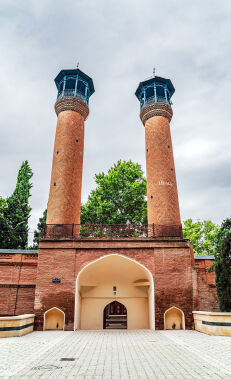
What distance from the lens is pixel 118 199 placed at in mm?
24078

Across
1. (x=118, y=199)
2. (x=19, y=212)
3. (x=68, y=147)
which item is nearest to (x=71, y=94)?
(x=68, y=147)

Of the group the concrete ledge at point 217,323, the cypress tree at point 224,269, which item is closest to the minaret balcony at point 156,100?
the cypress tree at point 224,269

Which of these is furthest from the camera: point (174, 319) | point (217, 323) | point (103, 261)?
point (103, 261)

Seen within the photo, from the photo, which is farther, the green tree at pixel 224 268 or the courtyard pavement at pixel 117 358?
the green tree at pixel 224 268

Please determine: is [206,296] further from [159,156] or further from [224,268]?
[159,156]

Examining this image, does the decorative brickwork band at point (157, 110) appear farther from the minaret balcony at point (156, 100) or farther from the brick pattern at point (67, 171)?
the brick pattern at point (67, 171)

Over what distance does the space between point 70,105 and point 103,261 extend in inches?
430

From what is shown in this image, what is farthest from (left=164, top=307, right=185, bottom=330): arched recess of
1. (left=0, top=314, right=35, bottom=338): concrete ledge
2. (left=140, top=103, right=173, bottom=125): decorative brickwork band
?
(left=140, top=103, right=173, bottom=125): decorative brickwork band

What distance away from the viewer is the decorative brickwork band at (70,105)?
59.7ft

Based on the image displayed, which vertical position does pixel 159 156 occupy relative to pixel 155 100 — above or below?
below

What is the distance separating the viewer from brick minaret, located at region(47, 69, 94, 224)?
15406 mm

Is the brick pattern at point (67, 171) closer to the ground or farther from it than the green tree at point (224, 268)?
farther from it

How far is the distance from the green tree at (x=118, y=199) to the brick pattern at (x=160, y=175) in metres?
6.79

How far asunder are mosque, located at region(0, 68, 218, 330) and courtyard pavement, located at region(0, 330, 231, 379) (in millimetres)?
2801
